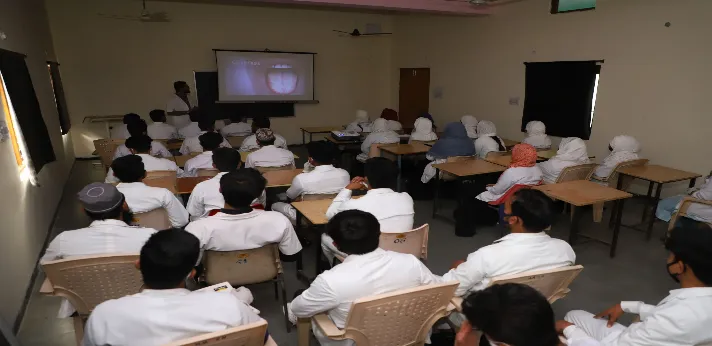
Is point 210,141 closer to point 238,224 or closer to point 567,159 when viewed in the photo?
point 238,224

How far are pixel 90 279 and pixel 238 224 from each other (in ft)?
2.39

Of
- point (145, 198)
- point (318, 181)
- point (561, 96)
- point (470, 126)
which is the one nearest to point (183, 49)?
point (470, 126)

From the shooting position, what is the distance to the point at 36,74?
Result: 17.6 feet

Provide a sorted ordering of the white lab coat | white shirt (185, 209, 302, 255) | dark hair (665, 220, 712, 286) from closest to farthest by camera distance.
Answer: dark hair (665, 220, 712, 286) → the white lab coat → white shirt (185, 209, 302, 255)

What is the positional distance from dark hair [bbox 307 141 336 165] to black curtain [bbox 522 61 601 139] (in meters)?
4.68

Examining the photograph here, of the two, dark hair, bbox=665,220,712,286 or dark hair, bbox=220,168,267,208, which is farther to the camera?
dark hair, bbox=220,168,267,208

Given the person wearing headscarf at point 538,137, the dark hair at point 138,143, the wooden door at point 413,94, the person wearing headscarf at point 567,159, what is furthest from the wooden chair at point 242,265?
the wooden door at point 413,94

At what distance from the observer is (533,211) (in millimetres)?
2105

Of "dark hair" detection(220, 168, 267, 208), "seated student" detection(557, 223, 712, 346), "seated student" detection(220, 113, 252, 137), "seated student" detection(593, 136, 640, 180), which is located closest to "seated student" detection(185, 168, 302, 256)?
"dark hair" detection(220, 168, 267, 208)

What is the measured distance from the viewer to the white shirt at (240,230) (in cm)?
229

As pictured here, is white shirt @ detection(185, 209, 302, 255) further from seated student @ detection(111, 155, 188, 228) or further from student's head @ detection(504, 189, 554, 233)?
student's head @ detection(504, 189, 554, 233)

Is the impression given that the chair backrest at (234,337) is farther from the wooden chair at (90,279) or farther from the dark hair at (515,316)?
the wooden chair at (90,279)

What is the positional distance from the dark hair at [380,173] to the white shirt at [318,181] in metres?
0.69

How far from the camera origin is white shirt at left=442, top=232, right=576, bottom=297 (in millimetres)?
2041
